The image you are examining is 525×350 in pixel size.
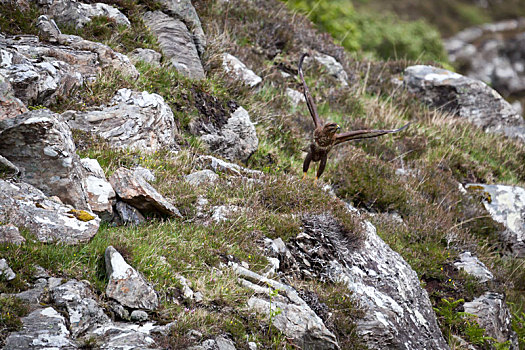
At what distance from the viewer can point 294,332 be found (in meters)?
4.20

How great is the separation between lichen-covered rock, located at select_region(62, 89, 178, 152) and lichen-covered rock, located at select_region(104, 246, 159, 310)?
8.55 ft

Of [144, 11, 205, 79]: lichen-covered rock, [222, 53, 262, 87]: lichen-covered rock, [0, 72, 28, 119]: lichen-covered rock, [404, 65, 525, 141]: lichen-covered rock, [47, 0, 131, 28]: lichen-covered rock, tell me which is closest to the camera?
[0, 72, 28, 119]: lichen-covered rock

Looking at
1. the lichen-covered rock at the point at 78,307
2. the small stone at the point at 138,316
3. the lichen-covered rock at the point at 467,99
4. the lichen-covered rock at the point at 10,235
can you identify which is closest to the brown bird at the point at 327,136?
the small stone at the point at 138,316

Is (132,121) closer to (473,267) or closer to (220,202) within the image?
(220,202)

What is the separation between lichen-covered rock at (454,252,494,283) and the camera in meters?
7.17

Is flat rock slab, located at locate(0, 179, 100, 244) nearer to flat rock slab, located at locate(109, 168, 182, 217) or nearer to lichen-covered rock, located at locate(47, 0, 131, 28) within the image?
flat rock slab, located at locate(109, 168, 182, 217)

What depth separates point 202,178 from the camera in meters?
6.04

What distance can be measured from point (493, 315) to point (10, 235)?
626 cm

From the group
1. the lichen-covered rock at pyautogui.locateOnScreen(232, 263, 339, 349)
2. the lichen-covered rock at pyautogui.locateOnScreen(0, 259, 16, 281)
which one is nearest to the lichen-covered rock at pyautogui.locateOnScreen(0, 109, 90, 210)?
the lichen-covered rock at pyautogui.locateOnScreen(0, 259, 16, 281)

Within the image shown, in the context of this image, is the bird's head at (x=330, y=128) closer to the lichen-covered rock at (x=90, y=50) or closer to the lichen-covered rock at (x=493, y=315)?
the lichen-covered rock at (x=90, y=50)

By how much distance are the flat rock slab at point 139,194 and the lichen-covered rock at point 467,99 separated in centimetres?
1027

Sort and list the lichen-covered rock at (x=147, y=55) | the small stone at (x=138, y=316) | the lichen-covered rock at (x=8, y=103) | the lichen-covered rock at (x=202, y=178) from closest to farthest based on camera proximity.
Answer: the small stone at (x=138, y=316)
the lichen-covered rock at (x=8, y=103)
the lichen-covered rock at (x=202, y=178)
the lichen-covered rock at (x=147, y=55)

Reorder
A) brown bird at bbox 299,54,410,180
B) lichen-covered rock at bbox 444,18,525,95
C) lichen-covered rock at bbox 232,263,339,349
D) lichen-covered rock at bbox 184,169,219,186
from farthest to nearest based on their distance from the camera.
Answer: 1. lichen-covered rock at bbox 444,18,525,95
2. brown bird at bbox 299,54,410,180
3. lichen-covered rock at bbox 184,169,219,186
4. lichen-covered rock at bbox 232,263,339,349

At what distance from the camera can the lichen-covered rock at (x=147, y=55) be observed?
7.96m
